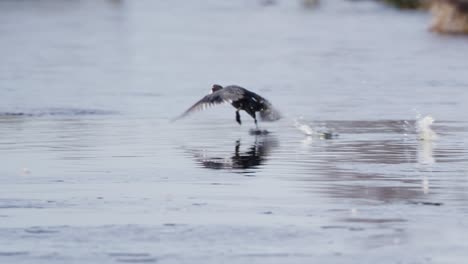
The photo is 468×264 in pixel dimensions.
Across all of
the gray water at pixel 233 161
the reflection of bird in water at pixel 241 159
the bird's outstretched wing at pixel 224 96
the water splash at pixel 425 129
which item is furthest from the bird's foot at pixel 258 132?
the water splash at pixel 425 129

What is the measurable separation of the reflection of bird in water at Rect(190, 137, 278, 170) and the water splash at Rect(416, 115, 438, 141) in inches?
71.4

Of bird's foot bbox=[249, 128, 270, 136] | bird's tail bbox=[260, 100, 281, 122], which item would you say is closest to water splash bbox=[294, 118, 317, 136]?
bird's tail bbox=[260, 100, 281, 122]

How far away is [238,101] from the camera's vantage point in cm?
1903

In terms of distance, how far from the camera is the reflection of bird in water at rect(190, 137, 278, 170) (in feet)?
52.6

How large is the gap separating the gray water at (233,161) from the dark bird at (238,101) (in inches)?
12.9

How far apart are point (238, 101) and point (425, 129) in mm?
2368

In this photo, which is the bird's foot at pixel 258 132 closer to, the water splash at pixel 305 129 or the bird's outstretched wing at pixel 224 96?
the water splash at pixel 305 129

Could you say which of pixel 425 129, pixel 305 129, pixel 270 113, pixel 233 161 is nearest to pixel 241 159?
pixel 233 161

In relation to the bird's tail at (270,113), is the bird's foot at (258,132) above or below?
below

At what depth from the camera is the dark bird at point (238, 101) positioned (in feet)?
62.3

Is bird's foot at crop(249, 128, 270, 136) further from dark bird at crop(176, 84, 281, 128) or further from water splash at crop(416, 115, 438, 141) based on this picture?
water splash at crop(416, 115, 438, 141)

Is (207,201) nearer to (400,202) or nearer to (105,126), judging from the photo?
(400,202)

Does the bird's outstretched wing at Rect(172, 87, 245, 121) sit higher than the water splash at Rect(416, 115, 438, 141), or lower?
higher

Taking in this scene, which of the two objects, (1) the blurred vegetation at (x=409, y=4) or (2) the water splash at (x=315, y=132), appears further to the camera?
(1) the blurred vegetation at (x=409, y=4)
